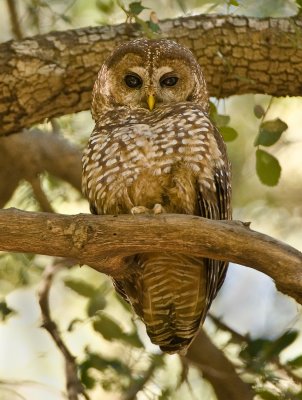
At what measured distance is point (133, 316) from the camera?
4375 millimetres

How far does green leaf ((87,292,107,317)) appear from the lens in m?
4.08

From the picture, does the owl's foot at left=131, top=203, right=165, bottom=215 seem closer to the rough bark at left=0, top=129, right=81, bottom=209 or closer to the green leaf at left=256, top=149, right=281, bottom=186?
the green leaf at left=256, top=149, right=281, bottom=186

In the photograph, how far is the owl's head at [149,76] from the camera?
3904 mm

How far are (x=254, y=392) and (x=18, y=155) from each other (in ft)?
5.91

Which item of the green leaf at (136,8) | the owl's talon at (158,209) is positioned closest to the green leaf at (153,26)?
the green leaf at (136,8)

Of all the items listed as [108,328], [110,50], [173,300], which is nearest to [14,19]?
[110,50]

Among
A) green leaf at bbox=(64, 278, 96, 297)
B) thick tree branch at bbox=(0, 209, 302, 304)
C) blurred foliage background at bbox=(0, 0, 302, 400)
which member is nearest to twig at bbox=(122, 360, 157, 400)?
blurred foliage background at bbox=(0, 0, 302, 400)

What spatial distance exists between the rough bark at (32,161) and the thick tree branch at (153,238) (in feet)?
5.95

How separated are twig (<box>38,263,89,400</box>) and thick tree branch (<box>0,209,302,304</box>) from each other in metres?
0.85

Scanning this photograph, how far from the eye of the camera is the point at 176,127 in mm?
3615

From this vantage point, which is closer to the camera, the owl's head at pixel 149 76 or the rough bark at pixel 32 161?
the owl's head at pixel 149 76

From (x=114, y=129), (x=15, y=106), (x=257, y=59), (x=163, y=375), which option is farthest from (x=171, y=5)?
(x=163, y=375)

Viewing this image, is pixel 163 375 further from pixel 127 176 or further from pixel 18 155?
pixel 18 155

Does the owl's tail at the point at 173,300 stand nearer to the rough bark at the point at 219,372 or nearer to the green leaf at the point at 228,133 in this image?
the rough bark at the point at 219,372
